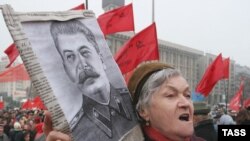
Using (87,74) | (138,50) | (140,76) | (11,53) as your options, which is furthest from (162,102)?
(11,53)

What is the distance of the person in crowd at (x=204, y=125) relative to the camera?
15.4 ft

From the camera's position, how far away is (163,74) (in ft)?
6.38

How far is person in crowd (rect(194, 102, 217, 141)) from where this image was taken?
468 centimetres

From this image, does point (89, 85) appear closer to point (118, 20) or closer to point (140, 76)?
point (140, 76)

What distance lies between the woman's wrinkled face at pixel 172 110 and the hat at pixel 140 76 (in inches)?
3.8

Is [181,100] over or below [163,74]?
below

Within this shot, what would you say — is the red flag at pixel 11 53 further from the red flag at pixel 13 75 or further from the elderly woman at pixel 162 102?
the elderly woman at pixel 162 102

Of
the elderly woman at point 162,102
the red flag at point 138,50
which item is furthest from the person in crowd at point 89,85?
the red flag at point 138,50

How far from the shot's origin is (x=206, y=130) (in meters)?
4.76

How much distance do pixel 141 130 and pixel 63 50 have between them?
0.59 m

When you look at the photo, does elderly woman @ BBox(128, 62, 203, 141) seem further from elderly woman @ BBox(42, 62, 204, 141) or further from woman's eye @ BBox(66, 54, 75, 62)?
woman's eye @ BBox(66, 54, 75, 62)

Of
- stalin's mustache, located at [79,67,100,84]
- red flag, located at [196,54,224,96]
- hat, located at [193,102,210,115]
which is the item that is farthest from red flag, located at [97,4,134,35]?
stalin's mustache, located at [79,67,100,84]

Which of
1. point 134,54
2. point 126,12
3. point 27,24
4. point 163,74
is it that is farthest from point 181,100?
point 126,12

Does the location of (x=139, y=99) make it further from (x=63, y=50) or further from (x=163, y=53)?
(x=163, y=53)
